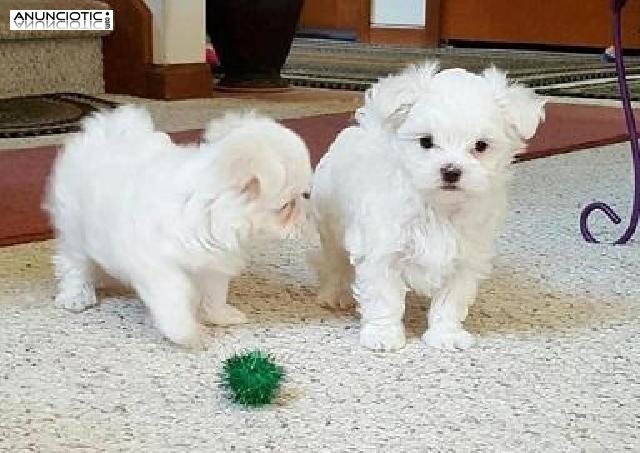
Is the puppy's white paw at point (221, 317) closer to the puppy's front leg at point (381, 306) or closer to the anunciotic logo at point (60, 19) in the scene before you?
the puppy's front leg at point (381, 306)

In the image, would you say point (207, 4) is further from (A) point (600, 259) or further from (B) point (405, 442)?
(B) point (405, 442)

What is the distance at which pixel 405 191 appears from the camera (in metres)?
1.33

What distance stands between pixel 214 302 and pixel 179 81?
2.30m

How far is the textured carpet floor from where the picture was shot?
1.07 meters

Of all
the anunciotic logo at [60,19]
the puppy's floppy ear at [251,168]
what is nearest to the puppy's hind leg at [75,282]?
the puppy's floppy ear at [251,168]

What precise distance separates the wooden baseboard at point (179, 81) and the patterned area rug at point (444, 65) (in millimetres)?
654

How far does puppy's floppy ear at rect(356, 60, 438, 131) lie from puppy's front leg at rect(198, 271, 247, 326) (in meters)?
0.28

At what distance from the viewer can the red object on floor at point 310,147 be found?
A: 6.11 ft

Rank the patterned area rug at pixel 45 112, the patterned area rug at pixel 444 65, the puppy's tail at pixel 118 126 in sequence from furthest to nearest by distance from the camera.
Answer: the patterned area rug at pixel 444 65 < the patterned area rug at pixel 45 112 < the puppy's tail at pixel 118 126

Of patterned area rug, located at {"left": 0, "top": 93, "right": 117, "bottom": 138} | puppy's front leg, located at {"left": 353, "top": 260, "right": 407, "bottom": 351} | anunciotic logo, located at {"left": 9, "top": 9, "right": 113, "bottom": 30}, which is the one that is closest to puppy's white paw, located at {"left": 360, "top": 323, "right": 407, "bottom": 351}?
puppy's front leg, located at {"left": 353, "top": 260, "right": 407, "bottom": 351}

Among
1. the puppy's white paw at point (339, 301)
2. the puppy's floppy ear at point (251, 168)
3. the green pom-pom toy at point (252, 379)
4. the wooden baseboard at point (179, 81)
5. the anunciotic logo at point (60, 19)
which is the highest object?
the anunciotic logo at point (60, 19)

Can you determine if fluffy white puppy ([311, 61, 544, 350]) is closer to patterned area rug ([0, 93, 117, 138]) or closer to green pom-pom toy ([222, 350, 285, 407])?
green pom-pom toy ([222, 350, 285, 407])

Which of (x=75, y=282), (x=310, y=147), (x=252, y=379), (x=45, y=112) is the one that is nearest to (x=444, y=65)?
(x=45, y=112)

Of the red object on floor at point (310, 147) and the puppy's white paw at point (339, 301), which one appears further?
the red object on floor at point (310, 147)
